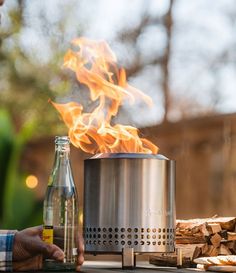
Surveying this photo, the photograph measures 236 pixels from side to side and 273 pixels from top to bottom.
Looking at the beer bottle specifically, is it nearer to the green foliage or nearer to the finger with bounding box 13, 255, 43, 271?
the finger with bounding box 13, 255, 43, 271

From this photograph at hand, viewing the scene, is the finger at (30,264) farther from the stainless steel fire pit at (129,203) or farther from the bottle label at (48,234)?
the stainless steel fire pit at (129,203)

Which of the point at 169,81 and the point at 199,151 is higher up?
the point at 169,81

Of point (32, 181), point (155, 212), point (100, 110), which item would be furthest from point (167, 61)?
point (155, 212)

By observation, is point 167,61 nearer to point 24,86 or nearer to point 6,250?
point 24,86

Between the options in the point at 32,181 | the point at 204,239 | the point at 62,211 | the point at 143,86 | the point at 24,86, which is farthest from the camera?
the point at 24,86

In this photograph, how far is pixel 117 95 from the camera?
228cm

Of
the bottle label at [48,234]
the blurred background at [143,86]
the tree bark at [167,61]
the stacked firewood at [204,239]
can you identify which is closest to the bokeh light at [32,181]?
the blurred background at [143,86]

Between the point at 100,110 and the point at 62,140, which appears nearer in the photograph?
the point at 62,140

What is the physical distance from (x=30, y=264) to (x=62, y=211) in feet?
0.47

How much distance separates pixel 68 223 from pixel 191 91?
20.5ft

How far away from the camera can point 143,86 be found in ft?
26.3

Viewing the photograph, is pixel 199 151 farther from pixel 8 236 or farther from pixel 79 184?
pixel 8 236

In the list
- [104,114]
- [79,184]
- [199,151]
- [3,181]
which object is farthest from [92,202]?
[3,181]

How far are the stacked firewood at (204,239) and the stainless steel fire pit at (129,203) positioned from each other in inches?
7.7
